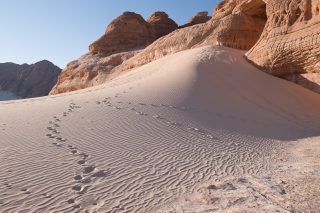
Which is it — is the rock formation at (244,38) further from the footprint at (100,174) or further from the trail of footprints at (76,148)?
the footprint at (100,174)

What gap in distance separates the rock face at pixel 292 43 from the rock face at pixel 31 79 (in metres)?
46.1

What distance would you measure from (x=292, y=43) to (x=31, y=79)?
52644mm

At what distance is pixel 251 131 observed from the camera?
→ 8.76 metres

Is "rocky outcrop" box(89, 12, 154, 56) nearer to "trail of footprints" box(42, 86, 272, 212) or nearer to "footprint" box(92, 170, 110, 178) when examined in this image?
"trail of footprints" box(42, 86, 272, 212)

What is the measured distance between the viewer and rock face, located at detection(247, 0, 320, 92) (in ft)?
36.6

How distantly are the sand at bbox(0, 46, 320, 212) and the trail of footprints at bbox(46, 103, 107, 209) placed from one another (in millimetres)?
15

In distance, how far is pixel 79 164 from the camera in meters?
5.09

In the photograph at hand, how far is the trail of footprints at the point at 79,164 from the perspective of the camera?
4.37m

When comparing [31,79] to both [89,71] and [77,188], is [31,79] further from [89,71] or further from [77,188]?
[77,188]

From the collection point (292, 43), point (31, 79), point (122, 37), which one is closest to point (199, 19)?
point (122, 37)

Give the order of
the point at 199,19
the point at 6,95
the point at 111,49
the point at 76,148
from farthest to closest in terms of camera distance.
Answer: the point at 6,95 < the point at 199,19 < the point at 111,49 < the point at 76,148

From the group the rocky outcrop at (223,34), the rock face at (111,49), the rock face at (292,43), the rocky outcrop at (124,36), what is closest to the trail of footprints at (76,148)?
the rock face at (292,43)

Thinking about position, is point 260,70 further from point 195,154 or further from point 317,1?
point 195,154

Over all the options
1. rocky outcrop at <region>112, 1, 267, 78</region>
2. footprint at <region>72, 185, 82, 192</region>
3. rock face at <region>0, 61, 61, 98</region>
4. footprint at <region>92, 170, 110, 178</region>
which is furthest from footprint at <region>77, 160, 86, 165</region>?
rock face at <region>0, 61, 61, 98</region>
